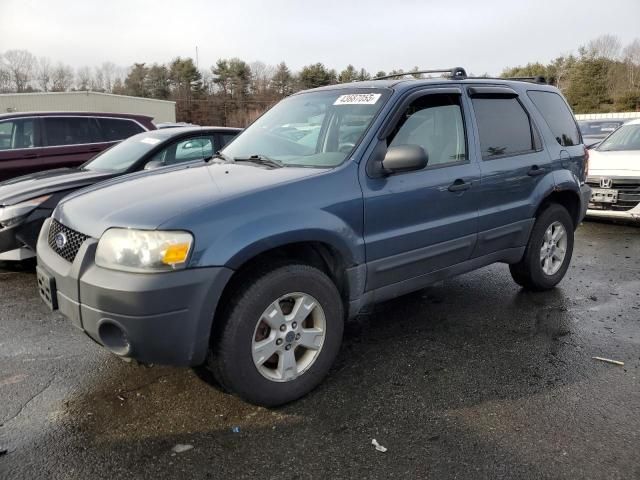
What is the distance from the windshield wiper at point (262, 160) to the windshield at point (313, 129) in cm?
2

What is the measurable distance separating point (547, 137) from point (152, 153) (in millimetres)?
4282

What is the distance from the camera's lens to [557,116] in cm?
475

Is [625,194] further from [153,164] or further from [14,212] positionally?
[14,212]

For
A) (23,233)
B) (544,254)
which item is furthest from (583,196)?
(23,233)

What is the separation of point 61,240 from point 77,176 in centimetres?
310

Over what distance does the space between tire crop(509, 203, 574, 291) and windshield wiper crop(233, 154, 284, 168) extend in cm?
246

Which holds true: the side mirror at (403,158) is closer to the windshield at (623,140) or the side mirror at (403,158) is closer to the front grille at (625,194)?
the front grille at (625,194)

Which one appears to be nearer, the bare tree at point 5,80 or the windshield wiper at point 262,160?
the windshield wiper at point 262,160

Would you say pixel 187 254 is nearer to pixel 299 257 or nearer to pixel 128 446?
pixel 299 257

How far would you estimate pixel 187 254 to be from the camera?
7.84 feet

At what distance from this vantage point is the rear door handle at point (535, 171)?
4.19 metres

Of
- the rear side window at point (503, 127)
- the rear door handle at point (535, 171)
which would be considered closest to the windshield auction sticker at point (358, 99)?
the rear side window at point (503, 127)

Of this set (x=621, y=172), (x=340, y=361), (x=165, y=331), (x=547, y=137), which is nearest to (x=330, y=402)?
(x=340, y=361)

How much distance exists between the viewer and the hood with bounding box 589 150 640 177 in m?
7.18
